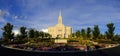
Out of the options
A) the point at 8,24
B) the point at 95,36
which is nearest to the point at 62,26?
the point at 95,36

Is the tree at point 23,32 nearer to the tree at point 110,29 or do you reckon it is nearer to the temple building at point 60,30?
the tree at point 110,29

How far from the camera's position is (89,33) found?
86.6 m

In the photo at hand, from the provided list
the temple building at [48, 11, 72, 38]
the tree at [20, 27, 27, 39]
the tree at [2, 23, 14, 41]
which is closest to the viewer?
the tree at [2, 23, 14, 41]

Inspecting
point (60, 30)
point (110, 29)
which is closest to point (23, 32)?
point (110, 29)

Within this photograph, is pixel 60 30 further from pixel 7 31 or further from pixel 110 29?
pixel 7 31

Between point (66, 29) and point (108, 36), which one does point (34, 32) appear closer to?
point (108, 36)

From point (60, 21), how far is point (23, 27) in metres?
76.2

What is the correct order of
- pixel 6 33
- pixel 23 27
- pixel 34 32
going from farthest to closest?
pixel 34 32
pixel 23 27
pixel 6 33

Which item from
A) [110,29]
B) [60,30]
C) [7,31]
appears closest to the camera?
[7,31]

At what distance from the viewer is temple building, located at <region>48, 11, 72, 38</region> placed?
151 meters

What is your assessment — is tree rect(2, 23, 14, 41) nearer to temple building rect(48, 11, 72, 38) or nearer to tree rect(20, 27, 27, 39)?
tree rect(20, 27, 27, 39)

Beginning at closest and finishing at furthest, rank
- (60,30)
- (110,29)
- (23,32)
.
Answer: (110,29), (23,32), (60,30)

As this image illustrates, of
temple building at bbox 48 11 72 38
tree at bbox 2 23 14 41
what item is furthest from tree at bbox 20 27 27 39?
temple building at bbox 48 11 72 38

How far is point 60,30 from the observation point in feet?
502
